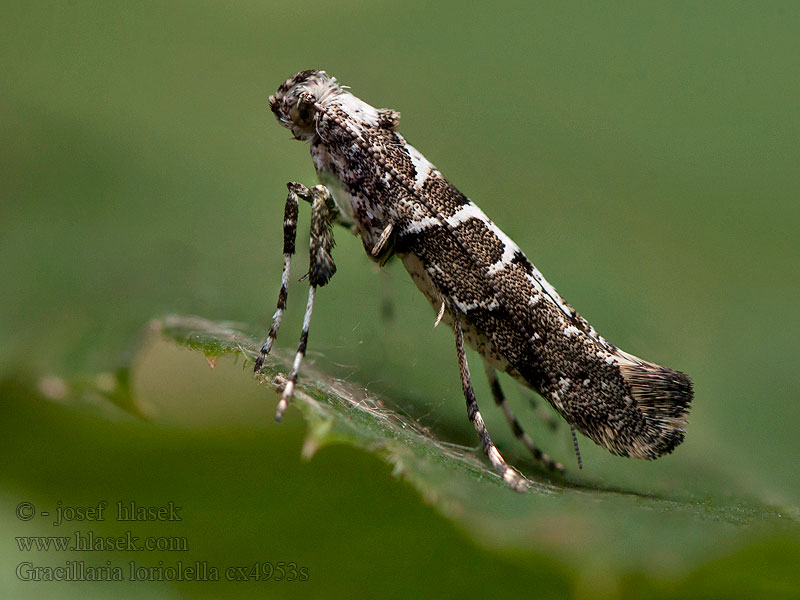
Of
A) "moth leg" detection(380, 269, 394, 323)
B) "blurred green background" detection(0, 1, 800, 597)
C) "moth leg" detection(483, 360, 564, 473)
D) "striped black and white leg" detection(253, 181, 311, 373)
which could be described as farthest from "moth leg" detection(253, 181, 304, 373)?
"moth leg" detection(483, 360, 564, 473)

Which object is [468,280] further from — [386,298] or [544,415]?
[544,415]

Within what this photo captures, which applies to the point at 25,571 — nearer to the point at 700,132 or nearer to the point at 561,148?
the point at 561,148

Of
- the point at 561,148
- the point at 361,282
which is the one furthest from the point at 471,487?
the point at 561,148

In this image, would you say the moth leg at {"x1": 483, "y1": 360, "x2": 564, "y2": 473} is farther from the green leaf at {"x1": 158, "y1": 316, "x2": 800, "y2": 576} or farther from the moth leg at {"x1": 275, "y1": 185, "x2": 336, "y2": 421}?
the green leaf at {"x1": 158, "y1": 316, "x2": 800, "y2": 576}

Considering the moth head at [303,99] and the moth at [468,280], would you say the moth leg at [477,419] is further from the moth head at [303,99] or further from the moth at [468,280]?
the moth head at [303,99]

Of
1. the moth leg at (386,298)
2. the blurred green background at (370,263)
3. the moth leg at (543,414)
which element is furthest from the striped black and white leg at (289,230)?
the moth leg at (543,414)
